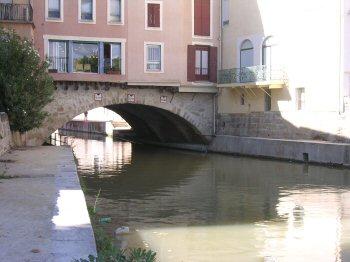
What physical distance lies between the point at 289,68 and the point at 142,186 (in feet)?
49.5

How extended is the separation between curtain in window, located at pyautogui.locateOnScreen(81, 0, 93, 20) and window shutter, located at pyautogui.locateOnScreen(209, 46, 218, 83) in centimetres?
778

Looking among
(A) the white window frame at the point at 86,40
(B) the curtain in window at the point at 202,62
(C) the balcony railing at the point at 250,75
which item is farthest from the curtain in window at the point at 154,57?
(C) the balcony railing at the point at 250,75

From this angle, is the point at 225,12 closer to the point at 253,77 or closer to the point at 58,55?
the point at 253,77

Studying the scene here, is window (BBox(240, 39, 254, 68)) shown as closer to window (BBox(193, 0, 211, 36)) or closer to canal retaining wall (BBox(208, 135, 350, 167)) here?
window (BBox(193, 0, 211, 36))

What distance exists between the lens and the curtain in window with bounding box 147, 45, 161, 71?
3600cm

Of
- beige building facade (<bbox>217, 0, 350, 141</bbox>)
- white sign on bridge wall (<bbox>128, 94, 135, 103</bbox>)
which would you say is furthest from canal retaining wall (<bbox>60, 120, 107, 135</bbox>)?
beige building facade (<bbox>217, 0, 350, 141</bbox>)

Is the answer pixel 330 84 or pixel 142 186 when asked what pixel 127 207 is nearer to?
pixel 142 186

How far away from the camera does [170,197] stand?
17391mm

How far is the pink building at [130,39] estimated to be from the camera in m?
34.3

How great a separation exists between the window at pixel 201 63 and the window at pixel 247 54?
89.9 inches

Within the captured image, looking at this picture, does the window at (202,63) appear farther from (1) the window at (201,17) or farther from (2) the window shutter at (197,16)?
(2) the window shutter at (197,16)

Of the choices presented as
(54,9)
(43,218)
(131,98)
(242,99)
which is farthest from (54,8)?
(43,218)

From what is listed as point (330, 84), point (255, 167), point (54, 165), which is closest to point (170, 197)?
point (54, 165)

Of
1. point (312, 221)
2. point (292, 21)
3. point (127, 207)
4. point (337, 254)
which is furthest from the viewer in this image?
point (292, 21)
